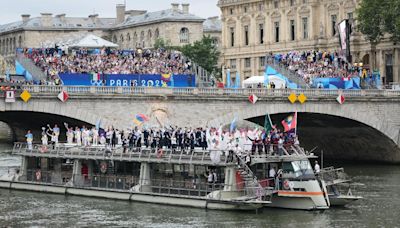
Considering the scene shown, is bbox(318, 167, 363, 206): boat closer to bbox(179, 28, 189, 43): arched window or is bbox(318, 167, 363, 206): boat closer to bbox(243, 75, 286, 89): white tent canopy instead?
bbox(243, 75, 286, 89): white tent canopy

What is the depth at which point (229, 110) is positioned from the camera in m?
89.1

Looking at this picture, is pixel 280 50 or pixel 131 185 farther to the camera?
pixel 280 50

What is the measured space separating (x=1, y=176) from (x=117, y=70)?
2032 cm

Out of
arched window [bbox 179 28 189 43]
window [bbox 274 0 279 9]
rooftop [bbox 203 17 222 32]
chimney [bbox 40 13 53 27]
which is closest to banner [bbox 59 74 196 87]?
window [bbox 274 0 279 9]

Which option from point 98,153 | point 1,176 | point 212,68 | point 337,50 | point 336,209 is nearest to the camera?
point 336,209

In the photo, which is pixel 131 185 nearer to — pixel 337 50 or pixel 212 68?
pixel 337 50

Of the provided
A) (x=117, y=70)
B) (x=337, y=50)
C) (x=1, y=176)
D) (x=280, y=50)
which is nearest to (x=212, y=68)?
(x=280, y=50)

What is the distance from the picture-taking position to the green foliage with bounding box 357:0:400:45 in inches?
4176

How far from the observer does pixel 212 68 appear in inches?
6033

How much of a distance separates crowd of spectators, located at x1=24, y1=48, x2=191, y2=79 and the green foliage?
613 inches

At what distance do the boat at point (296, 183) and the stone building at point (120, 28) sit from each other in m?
97.6

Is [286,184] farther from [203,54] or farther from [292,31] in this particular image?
[203,54]

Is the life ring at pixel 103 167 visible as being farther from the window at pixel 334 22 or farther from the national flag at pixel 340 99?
the window at pixel 334 22

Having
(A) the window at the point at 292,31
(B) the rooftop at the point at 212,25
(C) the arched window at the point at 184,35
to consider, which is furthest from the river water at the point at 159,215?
(B) the rooftop at the point at 212,25
